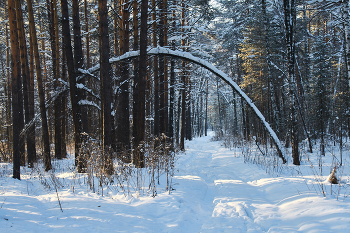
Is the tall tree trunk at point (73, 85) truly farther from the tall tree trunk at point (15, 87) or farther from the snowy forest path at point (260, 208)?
the snowy forest path at point (260, 208)

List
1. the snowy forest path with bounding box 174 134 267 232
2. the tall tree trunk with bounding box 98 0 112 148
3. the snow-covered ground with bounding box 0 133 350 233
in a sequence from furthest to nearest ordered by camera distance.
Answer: the tall tree trunk with bounding box 98 0 112 148 → the snowy forest path with bounding box 174 134 267 232 → the snow-covered ground with bounding box 0 133 350 233

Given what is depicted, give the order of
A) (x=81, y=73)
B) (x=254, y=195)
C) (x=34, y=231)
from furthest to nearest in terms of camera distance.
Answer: (x=81, y=73) → (x=254, y=195) → (x=34, y=231)

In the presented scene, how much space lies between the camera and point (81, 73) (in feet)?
24.7

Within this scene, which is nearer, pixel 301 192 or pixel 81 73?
pixel 301 192

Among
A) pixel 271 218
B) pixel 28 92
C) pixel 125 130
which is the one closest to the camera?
pixel 271 218

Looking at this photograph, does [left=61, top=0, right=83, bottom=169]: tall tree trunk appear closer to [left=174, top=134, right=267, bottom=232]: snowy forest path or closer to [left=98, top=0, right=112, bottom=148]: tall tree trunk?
[left=98, top=0, right=112, bottom=148]: tall tree trunk

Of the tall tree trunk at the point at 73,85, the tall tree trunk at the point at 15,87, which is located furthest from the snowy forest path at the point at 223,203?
the tall tree trunk at the point at 15,87

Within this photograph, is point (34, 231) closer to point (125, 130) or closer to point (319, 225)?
point (319, 225)

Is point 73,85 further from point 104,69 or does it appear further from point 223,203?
point 223,203

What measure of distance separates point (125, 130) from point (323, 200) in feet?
27.5

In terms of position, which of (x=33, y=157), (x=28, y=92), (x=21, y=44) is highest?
(x=21, y=44)

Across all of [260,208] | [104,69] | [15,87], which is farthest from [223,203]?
[15,87]

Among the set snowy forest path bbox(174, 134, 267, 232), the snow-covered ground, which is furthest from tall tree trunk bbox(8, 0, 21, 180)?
snowy forest path bbox(174, 134, 267, 232)

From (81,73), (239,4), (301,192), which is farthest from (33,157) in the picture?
(239,4)
